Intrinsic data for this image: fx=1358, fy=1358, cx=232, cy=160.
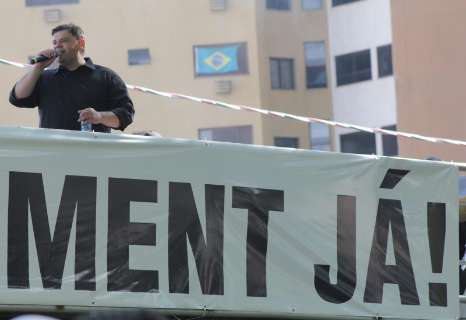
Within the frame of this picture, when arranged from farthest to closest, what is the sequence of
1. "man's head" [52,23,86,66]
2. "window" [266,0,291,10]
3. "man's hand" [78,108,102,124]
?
"window" [266,0,291,10] < "man's head" [52,23,86,66] < "man's hand" [78,108,102,124]

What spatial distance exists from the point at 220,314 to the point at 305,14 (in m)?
34.5

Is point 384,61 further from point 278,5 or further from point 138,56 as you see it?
point 138,56

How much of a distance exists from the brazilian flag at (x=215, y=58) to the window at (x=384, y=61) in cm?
417

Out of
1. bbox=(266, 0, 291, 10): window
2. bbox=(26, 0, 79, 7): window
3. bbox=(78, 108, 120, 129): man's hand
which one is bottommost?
bbox=(78, 108, 120, 129): man's hand

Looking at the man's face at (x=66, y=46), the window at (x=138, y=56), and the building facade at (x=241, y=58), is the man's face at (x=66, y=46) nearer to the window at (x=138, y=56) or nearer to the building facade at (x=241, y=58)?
the building facade at (x=241, y=58)

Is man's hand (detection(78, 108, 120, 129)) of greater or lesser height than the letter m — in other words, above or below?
above

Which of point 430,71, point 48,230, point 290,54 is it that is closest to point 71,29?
point 48,230

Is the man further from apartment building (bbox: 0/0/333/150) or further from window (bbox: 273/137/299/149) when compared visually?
window (bbox: 273/137/299/149)

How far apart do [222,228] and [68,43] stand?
4.38 ft

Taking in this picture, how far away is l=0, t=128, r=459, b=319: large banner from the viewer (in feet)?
22.4

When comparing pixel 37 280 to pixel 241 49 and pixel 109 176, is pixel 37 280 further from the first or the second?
pixel 241 49

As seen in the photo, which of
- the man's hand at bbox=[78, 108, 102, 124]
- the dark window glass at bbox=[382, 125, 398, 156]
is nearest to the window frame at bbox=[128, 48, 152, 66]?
the dark window glass at bbox=[382, 125, 398, 156]

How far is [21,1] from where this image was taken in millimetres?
40375

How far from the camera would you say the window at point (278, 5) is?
4069 centimetres
